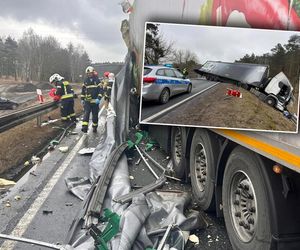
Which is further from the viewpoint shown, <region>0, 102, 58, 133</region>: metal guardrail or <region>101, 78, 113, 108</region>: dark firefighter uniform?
<region>101, 78, 113, 108</region>: dark firefighter uniform

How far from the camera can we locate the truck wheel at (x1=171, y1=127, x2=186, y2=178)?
207 inches

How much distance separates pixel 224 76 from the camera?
212cm

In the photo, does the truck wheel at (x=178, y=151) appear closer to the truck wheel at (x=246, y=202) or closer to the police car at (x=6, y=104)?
the truck wheel at (x=246, y=202)

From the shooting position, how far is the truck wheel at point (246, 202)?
2.75 m

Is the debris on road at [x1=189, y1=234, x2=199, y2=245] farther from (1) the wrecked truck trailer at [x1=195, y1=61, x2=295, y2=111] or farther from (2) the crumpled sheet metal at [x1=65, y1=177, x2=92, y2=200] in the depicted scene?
(1) the wrecked truck trailer at [x1=195, y1=61, x2=295, y2=111]

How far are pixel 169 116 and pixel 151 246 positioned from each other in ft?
4.56

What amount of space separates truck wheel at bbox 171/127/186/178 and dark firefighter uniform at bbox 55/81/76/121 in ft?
21.3

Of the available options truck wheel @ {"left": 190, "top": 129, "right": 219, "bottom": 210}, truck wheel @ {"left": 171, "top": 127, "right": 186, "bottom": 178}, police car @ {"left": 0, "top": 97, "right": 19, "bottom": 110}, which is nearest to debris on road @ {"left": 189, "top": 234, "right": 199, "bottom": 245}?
truck wheel @ {"left": 190, "top": 129, "right": 219, "bottom": 210}

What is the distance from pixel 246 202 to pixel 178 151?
2456 millimetres

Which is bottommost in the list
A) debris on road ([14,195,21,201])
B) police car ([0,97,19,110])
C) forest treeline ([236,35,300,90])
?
police car ([0,97,19,110])

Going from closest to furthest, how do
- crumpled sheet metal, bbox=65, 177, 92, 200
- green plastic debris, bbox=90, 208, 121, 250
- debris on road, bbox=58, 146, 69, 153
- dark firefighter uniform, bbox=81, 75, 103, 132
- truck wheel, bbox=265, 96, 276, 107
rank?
truck wheel, bbox=265, 96, 276, 107, green plastic debris, bbox=90, 208, 121, 250, crumpled sheet metal, bbox=65, 177, 92, 200, debris on road, bbox=58, 146, 69, 153, dark firefighter uniform, bbox=81, 75, 103, 132

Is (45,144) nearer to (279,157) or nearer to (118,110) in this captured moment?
(118,110)

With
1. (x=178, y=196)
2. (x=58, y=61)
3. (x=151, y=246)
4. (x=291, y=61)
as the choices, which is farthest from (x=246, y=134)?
(x=58, y=61)

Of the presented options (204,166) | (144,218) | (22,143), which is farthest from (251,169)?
(22,143)
